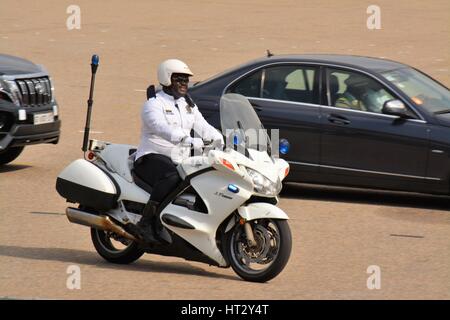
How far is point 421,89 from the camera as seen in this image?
46.6 ft

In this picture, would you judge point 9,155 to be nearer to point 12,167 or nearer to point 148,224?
point 12,167

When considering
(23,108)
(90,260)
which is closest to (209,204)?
(90,260)

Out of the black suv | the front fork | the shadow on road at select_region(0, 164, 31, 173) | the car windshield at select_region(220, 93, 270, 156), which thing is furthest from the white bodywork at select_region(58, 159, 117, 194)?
the shadow on road at select_region(0, 164, 31, 173)

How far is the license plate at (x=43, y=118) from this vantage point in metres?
15.4

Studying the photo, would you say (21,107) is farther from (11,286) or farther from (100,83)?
(100,83)

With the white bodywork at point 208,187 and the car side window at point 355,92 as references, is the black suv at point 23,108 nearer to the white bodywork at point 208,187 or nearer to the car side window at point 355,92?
the car side window at point 355,92

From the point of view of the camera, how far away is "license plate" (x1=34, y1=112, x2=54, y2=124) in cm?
1538

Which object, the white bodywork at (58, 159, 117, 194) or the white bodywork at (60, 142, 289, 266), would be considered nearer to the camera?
the white bodywork at (60, 142, 289, 266)

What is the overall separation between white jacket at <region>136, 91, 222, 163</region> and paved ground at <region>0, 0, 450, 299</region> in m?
1.02

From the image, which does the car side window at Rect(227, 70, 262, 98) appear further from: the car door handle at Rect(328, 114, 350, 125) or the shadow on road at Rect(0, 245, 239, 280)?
the shadow on road at Rect(0, 245, 239, 280)

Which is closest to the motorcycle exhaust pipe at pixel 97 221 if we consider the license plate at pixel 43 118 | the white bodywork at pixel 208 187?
the white bodywork at pixel 208 187

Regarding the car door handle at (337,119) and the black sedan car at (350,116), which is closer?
the black sedan car at (350,116)

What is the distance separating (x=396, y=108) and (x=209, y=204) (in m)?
4.10

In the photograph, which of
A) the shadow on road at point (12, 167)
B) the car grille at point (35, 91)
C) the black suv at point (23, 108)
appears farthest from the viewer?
the shadow on road at point (12, 167)
